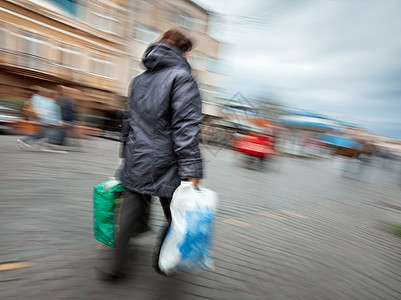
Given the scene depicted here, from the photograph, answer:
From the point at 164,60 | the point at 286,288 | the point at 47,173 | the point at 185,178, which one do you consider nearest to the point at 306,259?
the point at 286,288

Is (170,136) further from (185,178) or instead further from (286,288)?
(286,288)

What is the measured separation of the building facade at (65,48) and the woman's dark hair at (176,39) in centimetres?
1643

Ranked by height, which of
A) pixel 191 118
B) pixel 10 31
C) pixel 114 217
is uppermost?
pixel 10 31

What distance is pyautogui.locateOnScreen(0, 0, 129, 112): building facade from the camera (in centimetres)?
1862

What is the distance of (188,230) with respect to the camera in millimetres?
1998

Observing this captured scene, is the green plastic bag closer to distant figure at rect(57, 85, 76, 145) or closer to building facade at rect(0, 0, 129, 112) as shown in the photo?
distant figure at rect(57, 85, 76, 145)

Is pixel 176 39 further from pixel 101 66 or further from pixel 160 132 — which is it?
pixel 101 66

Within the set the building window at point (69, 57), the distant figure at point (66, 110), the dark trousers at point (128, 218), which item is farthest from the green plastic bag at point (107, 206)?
the building window at point (69, 57)

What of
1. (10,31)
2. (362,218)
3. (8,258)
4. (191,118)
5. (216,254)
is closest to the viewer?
(191,118)

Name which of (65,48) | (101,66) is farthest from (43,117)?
(101,66)

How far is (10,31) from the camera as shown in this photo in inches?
732

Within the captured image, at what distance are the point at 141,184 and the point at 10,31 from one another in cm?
2096

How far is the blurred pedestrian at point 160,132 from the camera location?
204cm

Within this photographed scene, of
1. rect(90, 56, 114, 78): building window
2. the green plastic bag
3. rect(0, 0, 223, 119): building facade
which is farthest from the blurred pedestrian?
rect(90, 56, 114, 78): building window
